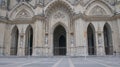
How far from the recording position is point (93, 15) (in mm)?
27828

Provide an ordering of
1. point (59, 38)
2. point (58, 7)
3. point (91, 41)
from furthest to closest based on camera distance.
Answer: point (59, 38)
point (91, 41)
point (58, 7)

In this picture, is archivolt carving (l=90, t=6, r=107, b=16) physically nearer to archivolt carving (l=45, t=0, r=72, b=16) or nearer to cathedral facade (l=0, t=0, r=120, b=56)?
cathedral facade (l=0, t=0, r=120, b=56)

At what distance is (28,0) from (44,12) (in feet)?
14.1

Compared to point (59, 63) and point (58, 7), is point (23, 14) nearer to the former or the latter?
point (58, 7)

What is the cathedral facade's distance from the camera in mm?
26359

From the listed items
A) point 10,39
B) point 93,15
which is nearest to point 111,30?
point 93,15

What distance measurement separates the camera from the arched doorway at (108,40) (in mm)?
27477

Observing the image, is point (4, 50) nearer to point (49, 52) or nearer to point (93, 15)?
point (49, 52)

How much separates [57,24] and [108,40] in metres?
9.07

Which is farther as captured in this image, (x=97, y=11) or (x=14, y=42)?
(x=14, y=42)

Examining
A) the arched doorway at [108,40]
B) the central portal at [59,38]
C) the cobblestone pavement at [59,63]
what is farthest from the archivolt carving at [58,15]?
the cobblestone pavement at [59,63]

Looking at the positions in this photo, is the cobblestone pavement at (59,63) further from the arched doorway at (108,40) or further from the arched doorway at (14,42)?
the arched doorway at (14,42)

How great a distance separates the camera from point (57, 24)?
2867cm

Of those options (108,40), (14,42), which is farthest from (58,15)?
(108,40)
